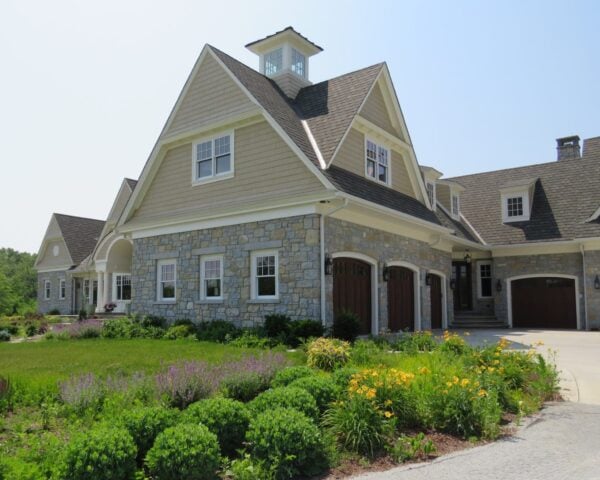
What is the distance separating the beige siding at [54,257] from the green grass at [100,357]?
2450 centimetres

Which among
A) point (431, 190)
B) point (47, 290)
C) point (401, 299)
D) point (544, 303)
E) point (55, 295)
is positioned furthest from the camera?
point (47, 290)

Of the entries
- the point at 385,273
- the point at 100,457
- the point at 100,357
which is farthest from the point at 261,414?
the point at 385,273

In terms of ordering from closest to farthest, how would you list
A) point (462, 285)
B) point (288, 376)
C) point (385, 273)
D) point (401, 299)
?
1. point (288, 376)
2. point (385, 273)
3. point (401, 299)
4. point (462, 285)

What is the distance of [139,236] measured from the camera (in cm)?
1966

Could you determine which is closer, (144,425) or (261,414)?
(144,425)

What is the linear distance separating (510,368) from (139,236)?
14540 mm

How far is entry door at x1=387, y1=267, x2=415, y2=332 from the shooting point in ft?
58.0

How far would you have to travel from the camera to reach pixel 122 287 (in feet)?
105

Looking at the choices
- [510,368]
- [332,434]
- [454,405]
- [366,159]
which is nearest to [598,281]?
[366,159]

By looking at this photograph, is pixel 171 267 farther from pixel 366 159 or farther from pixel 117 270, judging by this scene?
pixel 366 159

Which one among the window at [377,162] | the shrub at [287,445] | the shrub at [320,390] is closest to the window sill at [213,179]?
the window at [377,162]

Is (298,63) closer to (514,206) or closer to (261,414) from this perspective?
(514,206)

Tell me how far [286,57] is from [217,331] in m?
10.5

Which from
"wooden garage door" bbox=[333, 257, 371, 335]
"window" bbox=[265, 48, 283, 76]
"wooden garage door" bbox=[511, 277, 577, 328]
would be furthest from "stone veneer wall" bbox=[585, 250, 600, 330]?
"window" bbox=[265, 48, 283, 76]
